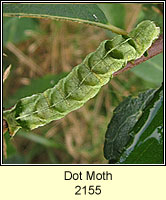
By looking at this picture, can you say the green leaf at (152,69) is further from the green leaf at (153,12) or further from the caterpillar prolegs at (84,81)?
the caterpillar prolegs at (84,81)

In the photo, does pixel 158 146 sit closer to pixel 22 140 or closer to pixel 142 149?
pixel 142 149

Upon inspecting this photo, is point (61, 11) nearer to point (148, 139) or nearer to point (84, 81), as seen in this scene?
point (84, 81)

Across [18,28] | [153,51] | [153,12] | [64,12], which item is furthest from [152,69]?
[18,28]

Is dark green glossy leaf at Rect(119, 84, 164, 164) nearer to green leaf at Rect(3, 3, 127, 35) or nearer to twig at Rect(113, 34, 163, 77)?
twig at Rect(113, 34, 163, 77)

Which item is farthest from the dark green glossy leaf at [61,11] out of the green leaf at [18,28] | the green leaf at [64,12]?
the green leaf at [18,28]

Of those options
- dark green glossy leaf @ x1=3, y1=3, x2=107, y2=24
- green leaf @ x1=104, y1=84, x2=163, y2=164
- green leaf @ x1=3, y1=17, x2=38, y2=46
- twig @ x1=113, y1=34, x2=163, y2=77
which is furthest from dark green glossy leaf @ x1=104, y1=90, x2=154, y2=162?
green leaf @ x1=3, y1=17, x2=38, y2=46

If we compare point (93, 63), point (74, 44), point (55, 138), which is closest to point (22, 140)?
point (55, 138)
